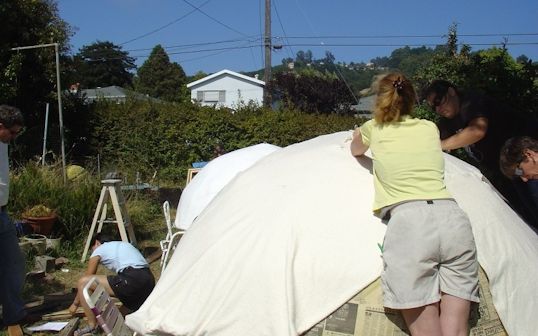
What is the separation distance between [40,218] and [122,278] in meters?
2.92

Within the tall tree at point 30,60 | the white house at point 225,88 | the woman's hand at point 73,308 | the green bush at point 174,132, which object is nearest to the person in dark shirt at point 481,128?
the woman's hand at point 73,308

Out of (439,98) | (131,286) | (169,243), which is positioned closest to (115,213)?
(169,243)

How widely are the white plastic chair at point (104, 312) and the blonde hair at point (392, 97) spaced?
201 centimetres

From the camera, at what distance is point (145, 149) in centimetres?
1358

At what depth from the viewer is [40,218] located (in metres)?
6.93

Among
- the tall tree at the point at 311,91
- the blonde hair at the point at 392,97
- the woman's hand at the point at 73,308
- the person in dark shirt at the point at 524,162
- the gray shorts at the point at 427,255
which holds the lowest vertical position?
the woman's hand at the point at 73,308

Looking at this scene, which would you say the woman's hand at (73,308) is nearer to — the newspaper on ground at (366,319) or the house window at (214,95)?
the newspaper on ground at (366,319)

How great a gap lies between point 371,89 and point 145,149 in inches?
451

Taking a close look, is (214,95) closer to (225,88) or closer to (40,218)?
(225,88)

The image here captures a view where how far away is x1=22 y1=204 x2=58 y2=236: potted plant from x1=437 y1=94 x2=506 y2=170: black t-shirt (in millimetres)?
5176

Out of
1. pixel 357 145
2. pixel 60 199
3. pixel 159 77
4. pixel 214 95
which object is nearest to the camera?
pixel 357 145

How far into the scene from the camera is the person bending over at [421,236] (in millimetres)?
2330

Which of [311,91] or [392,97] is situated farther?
[311,91]

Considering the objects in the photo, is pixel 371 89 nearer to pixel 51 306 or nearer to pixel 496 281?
pixel 496 281
